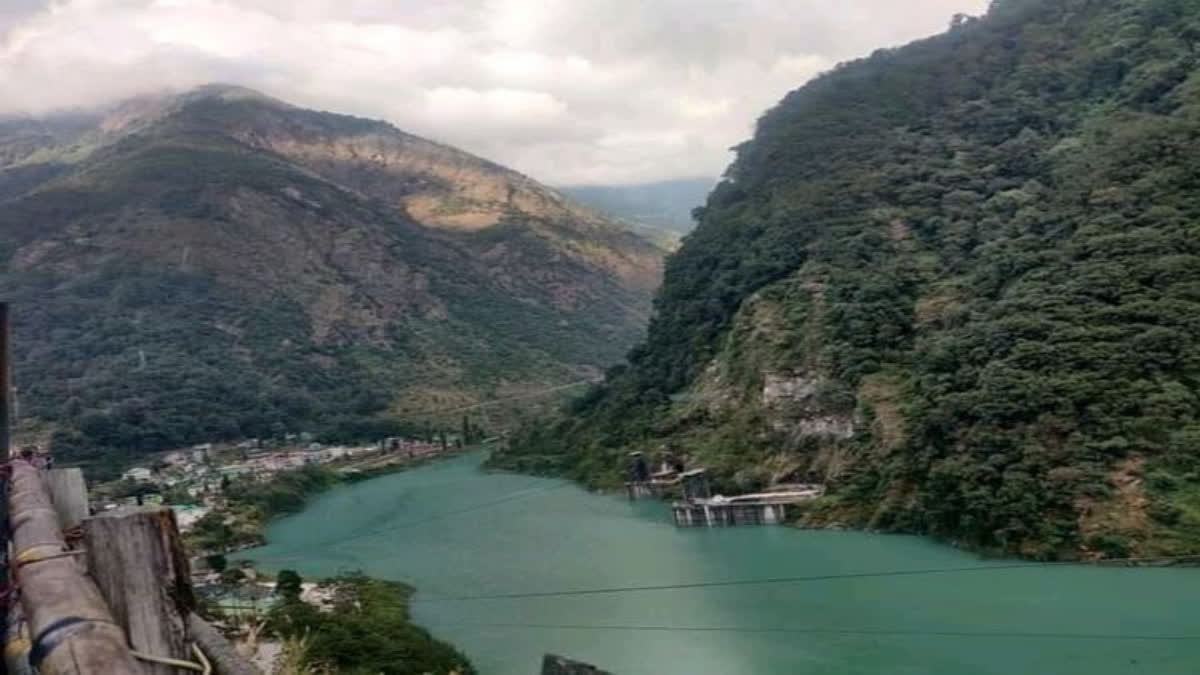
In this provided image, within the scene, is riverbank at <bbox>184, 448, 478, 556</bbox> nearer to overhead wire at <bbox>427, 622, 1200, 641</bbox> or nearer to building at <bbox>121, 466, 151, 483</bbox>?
building at <bbox>121, 466, 151, 483</bbox>

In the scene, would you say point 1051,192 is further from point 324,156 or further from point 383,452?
point 324,156

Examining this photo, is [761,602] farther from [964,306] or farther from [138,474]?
[138,474]

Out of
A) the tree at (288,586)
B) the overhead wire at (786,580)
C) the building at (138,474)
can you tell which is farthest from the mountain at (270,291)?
the overhead wire at (786,580)

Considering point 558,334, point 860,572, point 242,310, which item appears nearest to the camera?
point 860,572

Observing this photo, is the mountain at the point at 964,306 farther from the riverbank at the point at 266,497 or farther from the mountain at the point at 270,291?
the mountain at the point at 270,291

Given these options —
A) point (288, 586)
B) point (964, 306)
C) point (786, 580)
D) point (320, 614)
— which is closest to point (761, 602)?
point (786, 580)

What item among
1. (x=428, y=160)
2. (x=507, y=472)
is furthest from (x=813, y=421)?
(x=428, y=160)
